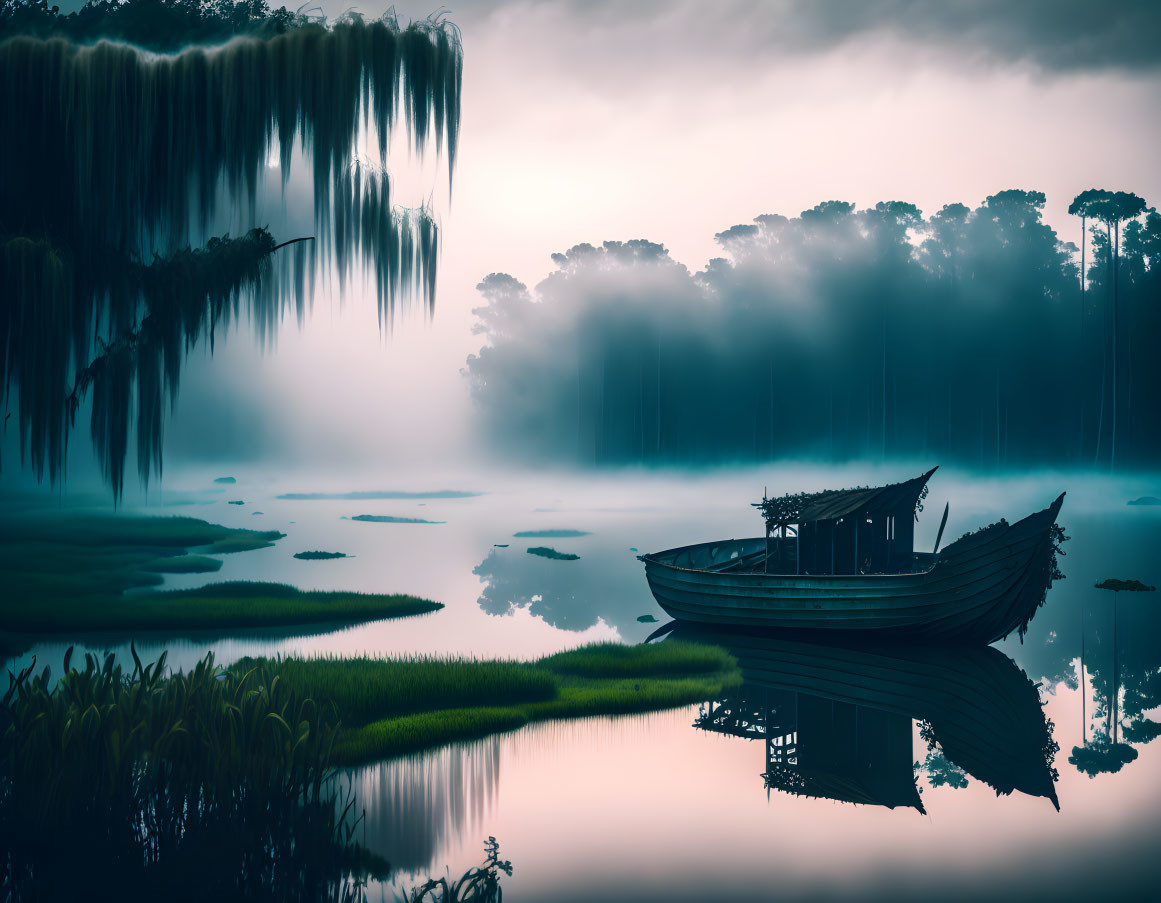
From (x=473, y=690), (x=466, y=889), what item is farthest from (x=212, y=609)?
(x=466, y=889)

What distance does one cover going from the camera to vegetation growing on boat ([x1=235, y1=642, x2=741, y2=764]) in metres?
13.7

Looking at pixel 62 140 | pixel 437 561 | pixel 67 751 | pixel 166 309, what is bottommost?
pixel 437 561

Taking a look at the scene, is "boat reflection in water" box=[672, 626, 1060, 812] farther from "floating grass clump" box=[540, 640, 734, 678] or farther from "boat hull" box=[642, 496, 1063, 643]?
"floating grass clump" box=[540, 640, 734, 678]

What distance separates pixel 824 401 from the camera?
78.7 meters

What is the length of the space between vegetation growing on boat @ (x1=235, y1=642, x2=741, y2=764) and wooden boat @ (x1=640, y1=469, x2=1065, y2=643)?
3.93m

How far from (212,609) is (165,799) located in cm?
1857

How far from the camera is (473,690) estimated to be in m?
16.1

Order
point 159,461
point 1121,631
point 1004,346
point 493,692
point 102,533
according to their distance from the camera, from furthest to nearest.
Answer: point 1004,346 < point 102,533 < point 1121,631 < point 493,692 < point 159,461

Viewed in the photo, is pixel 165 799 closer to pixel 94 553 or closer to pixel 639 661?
pixel 639 661

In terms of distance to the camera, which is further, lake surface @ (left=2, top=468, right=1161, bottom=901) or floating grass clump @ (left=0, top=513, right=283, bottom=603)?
floating grass clump @ (left=0, top=513, right=283, bottom=603)

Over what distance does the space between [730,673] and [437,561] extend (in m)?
40.0

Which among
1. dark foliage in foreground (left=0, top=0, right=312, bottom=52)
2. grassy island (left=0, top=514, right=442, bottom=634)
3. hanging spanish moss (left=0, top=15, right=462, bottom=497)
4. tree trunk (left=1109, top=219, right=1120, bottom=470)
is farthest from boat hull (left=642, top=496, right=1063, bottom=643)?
tree trunk (left=1109, top=219, right=1120, bottom=470)

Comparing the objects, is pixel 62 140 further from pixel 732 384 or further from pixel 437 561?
pixel 732 384

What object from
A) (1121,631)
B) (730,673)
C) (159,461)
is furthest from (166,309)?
(1121,631)
